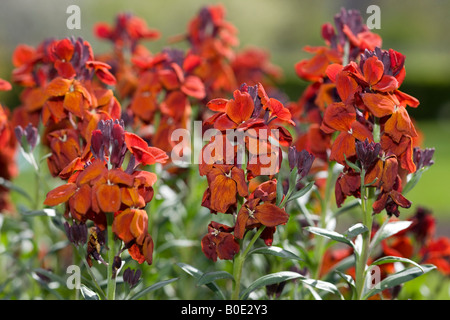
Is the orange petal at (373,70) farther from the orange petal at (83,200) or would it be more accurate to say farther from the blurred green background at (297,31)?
the blurred green background at (297,31)

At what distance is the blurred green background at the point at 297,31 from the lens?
10784mm

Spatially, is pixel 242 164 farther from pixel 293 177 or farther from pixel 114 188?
pixel 114 188

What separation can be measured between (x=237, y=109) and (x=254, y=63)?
6.49 ft

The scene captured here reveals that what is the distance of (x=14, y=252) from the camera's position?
2.37m

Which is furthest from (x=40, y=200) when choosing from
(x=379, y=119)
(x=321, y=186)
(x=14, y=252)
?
(x=379, y=119)

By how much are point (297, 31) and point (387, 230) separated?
3389cm

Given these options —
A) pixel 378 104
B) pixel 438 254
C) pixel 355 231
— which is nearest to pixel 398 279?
pixel 355 231

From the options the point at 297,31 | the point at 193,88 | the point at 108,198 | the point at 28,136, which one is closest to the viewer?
the point at 108,198

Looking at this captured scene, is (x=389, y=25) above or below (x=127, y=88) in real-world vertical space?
below

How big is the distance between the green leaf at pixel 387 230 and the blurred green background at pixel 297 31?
139cm

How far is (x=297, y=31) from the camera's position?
1341 inches

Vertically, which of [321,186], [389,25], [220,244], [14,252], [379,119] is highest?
[379,119]
